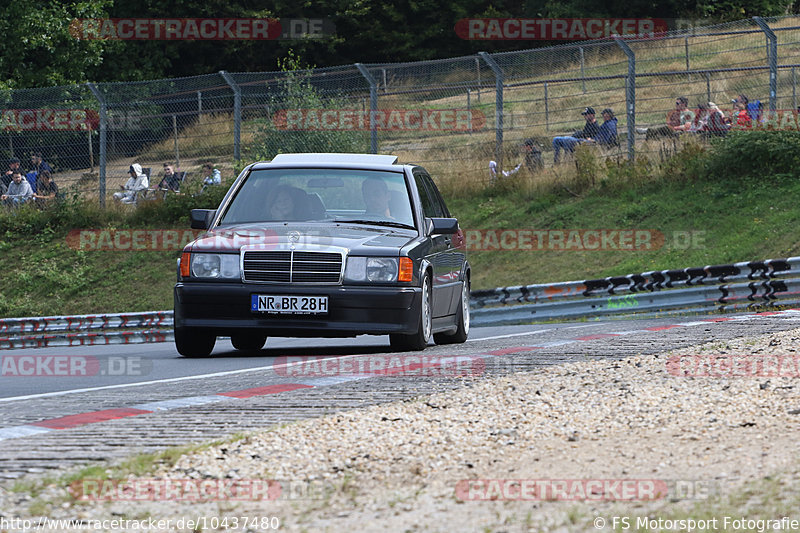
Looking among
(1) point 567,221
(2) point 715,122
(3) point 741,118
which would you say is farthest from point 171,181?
(3) point 741,118

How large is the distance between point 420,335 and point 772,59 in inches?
569

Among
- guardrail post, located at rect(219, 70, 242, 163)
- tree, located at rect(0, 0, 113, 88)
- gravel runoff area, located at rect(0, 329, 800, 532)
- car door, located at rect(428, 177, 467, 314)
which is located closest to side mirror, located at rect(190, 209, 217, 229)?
car door, located at rect(428, 177, 467, 314)

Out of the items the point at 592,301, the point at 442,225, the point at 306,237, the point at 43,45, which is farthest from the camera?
the point at 43,45

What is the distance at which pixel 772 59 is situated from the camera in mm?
22500

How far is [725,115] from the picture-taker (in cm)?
2397

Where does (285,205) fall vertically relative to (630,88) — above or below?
below

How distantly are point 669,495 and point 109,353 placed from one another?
32.8 feet

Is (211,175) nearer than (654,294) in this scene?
No

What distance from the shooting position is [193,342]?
10836 millimetres

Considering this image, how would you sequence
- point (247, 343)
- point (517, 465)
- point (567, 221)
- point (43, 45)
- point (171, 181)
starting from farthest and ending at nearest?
point (43, 45)
point (171, 181)
point (567, 221)
point (247, 343)
point (517, 465)

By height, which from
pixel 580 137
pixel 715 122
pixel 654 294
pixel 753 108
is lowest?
pixel 654 294

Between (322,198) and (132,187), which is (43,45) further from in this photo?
(322,198)

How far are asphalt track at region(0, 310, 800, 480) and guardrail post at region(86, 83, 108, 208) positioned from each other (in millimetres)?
11433

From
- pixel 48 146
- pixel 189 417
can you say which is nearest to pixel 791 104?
pixel 48 146
